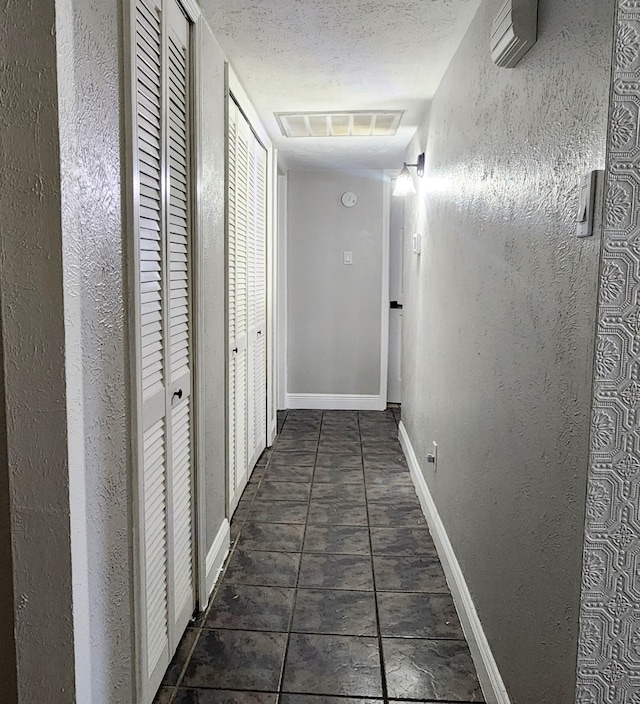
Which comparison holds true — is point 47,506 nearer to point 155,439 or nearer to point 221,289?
point 155,439

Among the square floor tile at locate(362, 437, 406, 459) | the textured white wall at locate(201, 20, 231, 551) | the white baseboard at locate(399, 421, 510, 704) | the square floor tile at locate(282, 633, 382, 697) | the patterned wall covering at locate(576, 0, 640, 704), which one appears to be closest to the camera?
the patterned wall covering at locate(576, 0, 640, 704)

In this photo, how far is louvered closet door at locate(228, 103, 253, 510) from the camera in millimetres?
2842

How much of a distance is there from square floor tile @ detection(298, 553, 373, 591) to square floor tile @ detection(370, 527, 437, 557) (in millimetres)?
134

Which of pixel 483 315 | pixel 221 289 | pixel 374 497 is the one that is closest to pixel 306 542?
pixel 374 497

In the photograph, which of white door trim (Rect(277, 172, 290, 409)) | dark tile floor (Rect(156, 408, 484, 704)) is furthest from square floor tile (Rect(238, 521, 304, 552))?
white door trim (Rect(277, 172, 290, 409))

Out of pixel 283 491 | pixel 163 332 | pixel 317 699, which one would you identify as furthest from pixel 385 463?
pixel 163 332

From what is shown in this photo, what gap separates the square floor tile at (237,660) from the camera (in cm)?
181

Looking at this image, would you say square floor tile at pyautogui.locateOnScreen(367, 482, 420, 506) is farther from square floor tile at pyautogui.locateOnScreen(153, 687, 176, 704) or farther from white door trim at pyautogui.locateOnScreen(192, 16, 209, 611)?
square floor tile at pyautogui.locateOnScreen(153, 687, 176, 704)

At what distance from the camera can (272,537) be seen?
9.24 feet

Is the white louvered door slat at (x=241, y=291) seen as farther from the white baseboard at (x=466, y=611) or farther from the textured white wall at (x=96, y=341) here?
the textured white wall at (x=96, y=341)

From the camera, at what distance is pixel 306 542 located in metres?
2.77

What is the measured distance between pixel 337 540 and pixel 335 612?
599 mm

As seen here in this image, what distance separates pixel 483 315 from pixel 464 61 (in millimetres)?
1003

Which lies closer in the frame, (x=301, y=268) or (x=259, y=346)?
(x=259, y=346)
